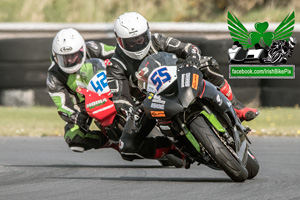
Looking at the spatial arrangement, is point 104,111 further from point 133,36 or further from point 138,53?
point 133,36

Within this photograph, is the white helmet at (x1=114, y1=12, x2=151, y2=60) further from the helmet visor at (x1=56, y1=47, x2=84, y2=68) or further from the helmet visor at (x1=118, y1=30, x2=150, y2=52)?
the helmet visor at (x1=56, y1=47, x2=84, y2=68)

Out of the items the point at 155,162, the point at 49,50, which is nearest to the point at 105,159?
the point at 155,162

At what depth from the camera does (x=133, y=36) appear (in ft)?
26.4

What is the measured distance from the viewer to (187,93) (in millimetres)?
6078

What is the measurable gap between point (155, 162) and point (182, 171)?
4.33 ft

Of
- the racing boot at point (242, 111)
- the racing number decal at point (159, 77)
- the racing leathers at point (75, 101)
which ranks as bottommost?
the racing leathers at point (75, 101)

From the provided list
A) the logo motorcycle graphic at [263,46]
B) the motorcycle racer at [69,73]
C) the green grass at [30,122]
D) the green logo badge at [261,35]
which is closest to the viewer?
the motorcycle racer at [69,73]

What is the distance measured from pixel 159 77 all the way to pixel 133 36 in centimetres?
193

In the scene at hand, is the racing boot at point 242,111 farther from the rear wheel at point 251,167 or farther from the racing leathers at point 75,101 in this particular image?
the racing leathers at point 75,101

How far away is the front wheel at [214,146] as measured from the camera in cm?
607

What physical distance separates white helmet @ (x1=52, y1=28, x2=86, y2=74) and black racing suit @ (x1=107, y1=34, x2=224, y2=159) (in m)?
1.38

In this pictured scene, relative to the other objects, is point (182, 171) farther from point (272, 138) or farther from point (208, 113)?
point (272, 138)

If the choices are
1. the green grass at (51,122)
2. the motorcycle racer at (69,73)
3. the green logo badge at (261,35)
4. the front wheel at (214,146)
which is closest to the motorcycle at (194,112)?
the front wheel at (214,146)

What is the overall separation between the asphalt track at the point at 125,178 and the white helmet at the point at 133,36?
1226 millimetres
